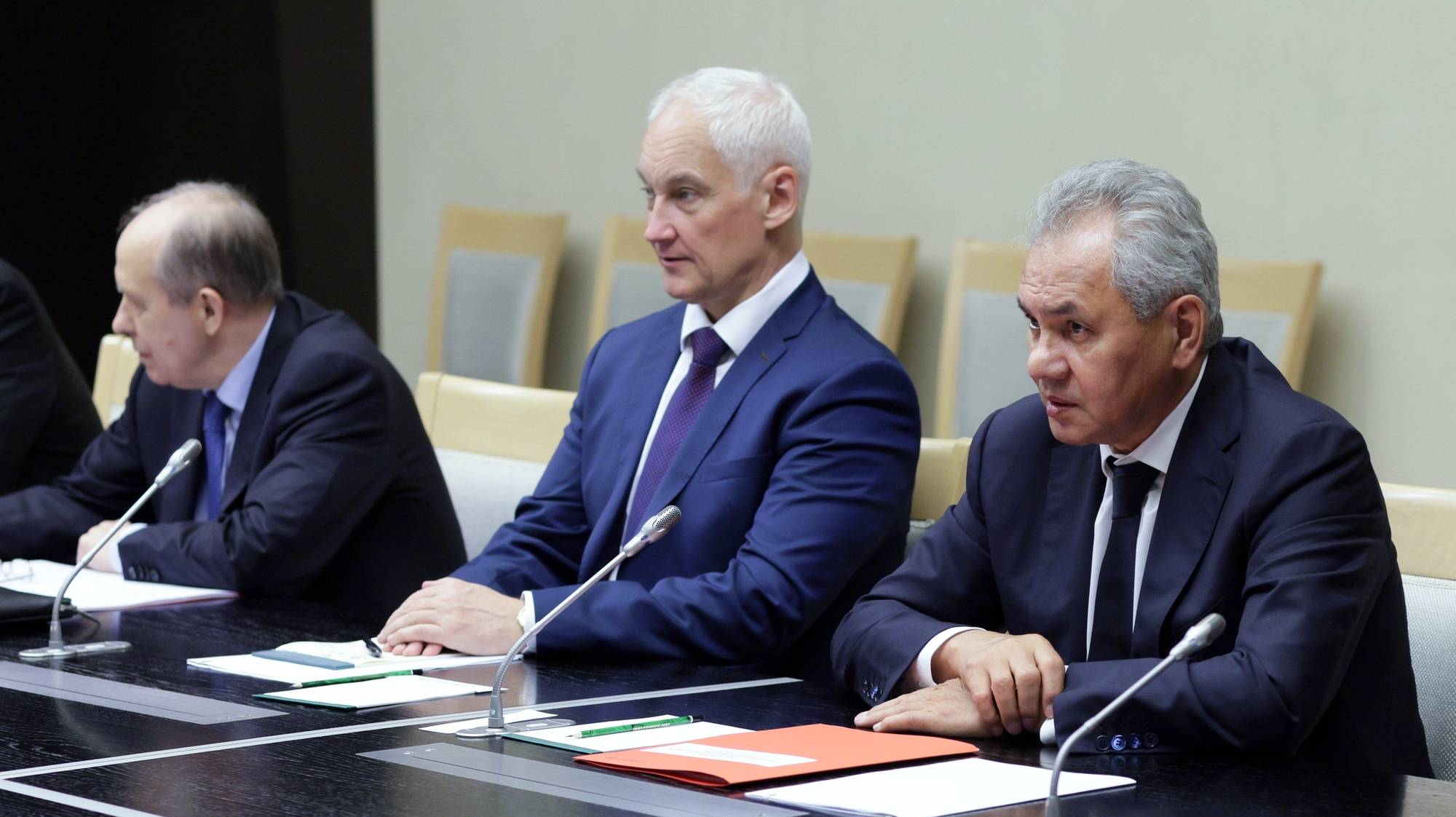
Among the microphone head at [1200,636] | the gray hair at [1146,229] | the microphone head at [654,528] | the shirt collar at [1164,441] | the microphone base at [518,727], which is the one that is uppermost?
the gray hair at [1146,229]

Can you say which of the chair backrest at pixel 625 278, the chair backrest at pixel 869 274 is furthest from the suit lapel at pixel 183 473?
the chair backrest at pixel 625 278

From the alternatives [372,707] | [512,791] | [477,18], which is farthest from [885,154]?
[512,791]

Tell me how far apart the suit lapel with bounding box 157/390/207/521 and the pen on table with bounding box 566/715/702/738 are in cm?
160

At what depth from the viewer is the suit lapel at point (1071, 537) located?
199 centimetres

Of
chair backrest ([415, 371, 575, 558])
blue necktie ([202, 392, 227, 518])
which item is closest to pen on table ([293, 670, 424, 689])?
chair backrest ([415, 371, 575, 558])

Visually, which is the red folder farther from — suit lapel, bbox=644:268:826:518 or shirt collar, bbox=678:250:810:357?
shirt collar, bbox=678:250:810:357

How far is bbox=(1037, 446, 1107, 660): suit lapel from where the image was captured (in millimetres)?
1990

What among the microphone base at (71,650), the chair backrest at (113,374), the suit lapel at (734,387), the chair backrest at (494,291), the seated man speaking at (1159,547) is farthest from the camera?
the chair backrest at (494,291)

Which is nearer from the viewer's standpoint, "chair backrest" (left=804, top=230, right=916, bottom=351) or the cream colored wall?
the cream colored wall

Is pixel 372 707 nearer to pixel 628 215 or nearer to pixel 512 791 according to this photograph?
Answer: pixel 512 791

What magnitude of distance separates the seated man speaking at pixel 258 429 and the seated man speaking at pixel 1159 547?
116 cm

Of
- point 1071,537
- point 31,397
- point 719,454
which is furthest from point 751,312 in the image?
point 31,397

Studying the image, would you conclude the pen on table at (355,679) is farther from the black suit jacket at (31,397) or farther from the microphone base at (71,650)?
the black suit jacket at (31,397)

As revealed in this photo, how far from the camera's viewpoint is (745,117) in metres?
2.71
